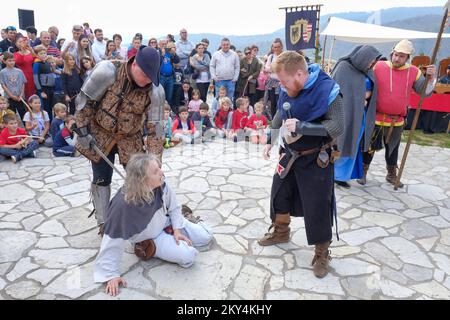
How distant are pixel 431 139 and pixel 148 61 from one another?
7139 millimetres

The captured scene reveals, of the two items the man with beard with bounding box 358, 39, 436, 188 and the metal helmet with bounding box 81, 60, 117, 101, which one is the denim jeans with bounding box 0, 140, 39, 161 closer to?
the metal helmet with bounding box 81, 60, 117, 101

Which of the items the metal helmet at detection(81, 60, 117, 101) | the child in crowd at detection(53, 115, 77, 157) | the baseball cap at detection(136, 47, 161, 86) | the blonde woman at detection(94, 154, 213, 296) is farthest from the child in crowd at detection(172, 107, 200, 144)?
the baseball cap at detection(136, 47, 161, 86)

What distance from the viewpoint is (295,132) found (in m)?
2.63

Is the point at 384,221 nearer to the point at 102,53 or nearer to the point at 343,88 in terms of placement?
the point at 343,88

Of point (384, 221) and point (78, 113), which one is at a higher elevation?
point (78, 113)

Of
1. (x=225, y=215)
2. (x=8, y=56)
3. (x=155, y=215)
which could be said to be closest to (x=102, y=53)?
(x=8, y=56)

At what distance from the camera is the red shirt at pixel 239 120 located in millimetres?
7318

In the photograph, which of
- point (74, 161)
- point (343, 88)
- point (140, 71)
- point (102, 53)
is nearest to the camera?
point (140, 71)

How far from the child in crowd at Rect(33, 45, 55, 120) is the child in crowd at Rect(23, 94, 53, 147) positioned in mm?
560

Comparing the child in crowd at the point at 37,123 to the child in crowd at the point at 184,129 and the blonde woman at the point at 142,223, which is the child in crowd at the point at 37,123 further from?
the blonde woman at the point at 142,223

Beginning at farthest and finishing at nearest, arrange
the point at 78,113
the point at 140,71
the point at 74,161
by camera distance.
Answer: the point at 74,161, the point at 78,113, the point at 140,71

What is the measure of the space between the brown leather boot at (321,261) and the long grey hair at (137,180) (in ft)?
4.83

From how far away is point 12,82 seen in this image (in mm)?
6602
